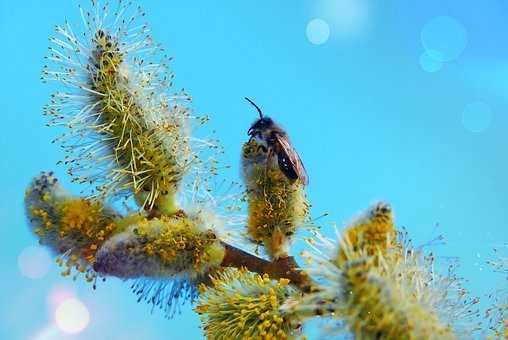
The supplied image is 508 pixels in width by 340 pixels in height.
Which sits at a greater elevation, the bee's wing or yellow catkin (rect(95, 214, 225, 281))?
the bee's wing

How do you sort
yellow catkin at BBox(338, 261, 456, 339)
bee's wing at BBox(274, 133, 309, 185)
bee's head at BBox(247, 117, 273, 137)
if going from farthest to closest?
1. bee's head at BBox(247, 117, 273, 137)
2. bee's wing at BBox(274, 133, 309, 185)
3. yellow catkin at BBox(338, 261, 456, 339)

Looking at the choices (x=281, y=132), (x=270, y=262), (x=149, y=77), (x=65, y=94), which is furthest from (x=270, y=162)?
(x=65, y=94)

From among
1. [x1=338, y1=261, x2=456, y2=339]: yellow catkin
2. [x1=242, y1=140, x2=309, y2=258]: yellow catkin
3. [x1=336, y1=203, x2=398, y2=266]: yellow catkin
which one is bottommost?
[x1=338, y1=261, x2=456, y2=339]: yellow catkin

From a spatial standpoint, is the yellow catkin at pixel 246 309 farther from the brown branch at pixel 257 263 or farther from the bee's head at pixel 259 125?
the bee's head at pixel 259 125

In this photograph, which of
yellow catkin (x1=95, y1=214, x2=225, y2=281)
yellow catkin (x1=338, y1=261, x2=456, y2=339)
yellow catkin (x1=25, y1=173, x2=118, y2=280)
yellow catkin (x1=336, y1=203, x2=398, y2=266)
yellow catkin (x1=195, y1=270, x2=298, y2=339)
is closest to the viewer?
yellow catkin (x1=338, y1=261, x2=456, y2=339)

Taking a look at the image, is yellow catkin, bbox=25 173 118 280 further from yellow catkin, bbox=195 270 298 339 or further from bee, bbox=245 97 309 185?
bee, bbox=245 97 309 185

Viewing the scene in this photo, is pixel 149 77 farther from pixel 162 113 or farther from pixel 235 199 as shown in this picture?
pixel 235 199

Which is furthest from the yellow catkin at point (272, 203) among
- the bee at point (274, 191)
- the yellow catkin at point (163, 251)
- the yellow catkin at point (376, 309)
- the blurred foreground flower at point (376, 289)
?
the yellow catkin at point (376, 309)

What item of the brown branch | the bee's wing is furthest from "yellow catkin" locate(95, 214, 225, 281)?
the bee's wing

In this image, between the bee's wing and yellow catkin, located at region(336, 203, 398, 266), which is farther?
the bee's wing
